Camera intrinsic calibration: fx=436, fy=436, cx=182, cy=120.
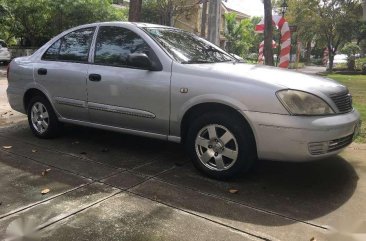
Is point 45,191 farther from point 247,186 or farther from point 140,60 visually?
point 247,186

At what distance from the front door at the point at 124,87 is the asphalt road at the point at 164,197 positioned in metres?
0.52

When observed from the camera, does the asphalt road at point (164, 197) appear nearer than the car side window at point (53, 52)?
Yes

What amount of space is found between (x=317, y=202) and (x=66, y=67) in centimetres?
354

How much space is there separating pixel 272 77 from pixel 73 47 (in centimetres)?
285

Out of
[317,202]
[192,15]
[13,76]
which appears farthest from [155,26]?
[192,15]

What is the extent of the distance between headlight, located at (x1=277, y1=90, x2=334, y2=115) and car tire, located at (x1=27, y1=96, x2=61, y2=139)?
11.0 ft

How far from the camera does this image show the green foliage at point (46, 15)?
2369 cm

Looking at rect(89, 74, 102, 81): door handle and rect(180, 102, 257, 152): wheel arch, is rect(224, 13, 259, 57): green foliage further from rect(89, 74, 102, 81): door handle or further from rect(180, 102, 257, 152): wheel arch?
rect(180, 102, 257, 152): wheel arch

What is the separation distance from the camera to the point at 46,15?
24359mm

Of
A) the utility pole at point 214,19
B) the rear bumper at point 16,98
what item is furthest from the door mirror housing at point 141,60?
the utility pole at point 214,19

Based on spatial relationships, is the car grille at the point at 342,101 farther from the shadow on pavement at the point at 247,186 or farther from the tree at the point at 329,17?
the tree at the point at 329,17

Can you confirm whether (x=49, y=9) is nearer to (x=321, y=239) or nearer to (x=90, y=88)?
(x=90, y=88)

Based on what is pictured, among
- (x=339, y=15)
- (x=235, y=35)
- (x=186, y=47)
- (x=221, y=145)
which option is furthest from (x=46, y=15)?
(x=235, y=35)

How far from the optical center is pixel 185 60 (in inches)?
194
